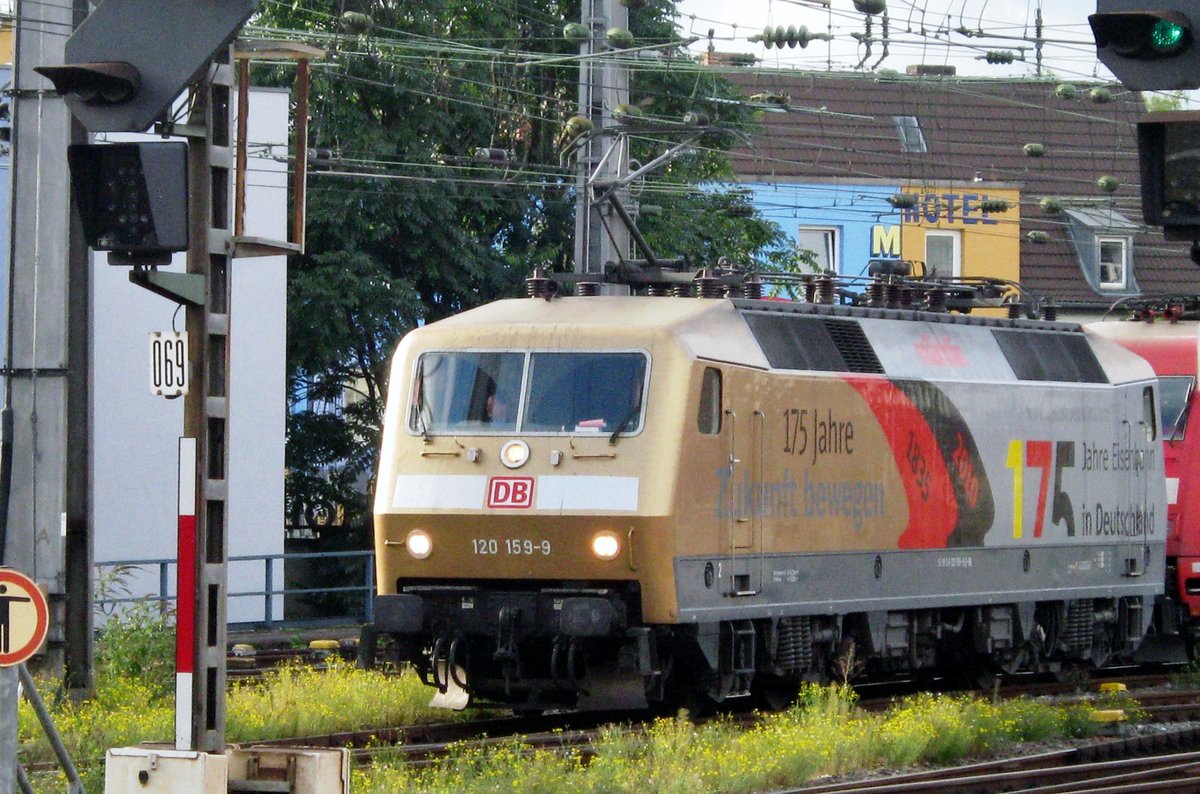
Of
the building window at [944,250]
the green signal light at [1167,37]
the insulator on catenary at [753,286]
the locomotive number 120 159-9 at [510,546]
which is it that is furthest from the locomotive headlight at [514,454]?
the building window at [944,250]

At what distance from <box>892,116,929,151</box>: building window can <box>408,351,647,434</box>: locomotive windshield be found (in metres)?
30.7

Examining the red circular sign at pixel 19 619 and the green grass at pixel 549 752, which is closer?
the red circular sign at pixel 19 619

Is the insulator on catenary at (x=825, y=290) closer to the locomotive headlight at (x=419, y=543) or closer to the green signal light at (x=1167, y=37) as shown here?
the locomotive headlight at (x=419, y=543)

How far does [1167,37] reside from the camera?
722cm

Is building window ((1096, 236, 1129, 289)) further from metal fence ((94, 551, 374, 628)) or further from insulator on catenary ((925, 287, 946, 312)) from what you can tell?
insulator on catenary ((925, 287, 946, 312))

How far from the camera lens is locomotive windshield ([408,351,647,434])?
1444 centimetres

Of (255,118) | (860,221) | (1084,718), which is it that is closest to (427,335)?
(1084,718)

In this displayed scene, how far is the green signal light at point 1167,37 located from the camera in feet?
23.6

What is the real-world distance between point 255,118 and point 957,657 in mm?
10948

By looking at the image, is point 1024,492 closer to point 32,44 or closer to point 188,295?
point 32,44

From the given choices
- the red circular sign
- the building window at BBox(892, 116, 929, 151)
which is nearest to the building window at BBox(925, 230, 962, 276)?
the building window at BBox(892, 116, 929, 151)

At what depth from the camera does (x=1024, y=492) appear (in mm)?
18547

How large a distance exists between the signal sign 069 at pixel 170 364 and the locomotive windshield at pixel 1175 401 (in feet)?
47.3

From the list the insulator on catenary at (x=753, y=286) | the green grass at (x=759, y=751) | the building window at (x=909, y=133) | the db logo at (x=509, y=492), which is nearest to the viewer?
the green grass at (x=759, y=751)
